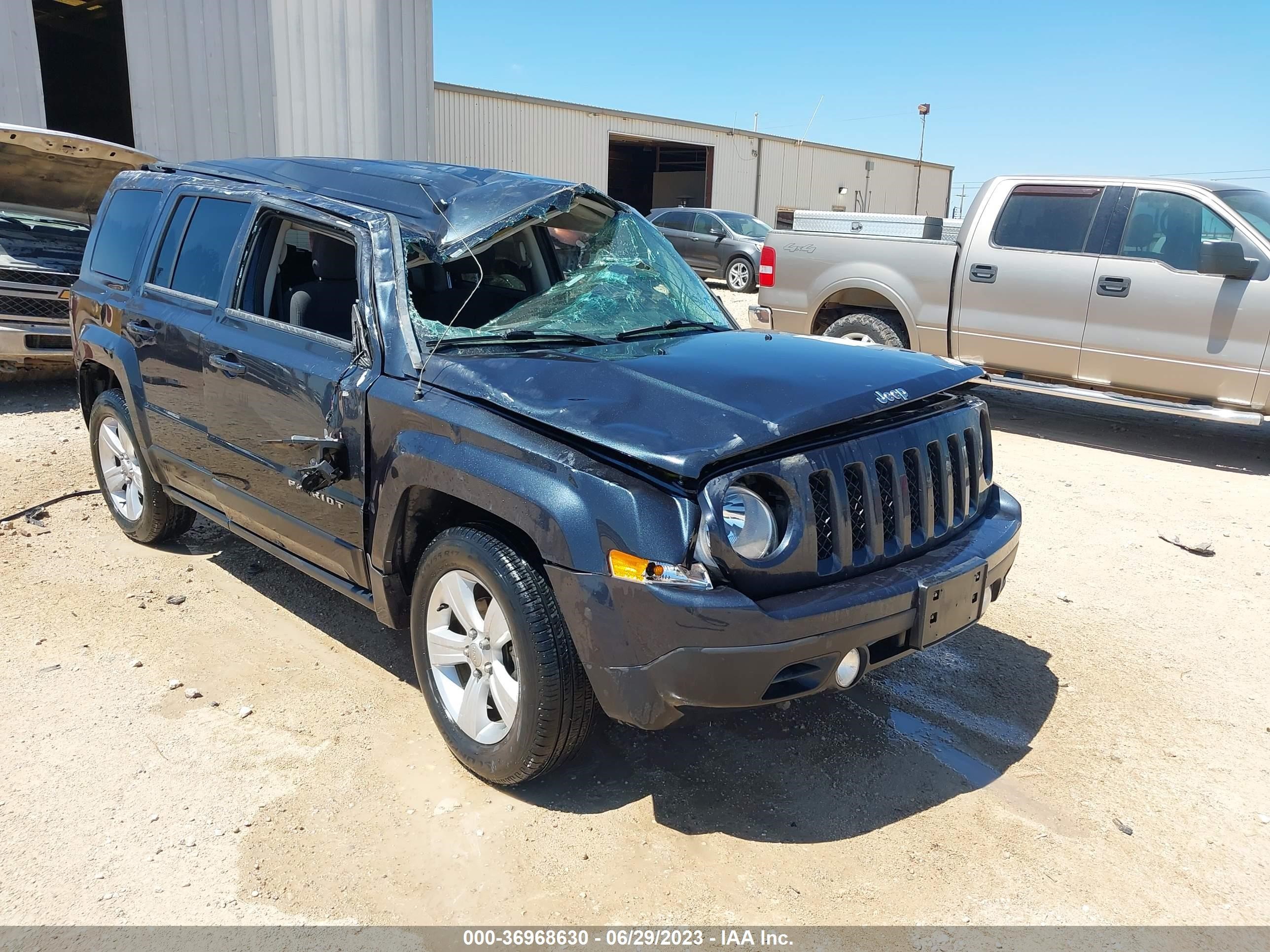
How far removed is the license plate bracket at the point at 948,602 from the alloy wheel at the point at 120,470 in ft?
12.9

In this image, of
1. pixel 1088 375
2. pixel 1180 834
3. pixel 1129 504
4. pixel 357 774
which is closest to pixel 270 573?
pixel 357 774

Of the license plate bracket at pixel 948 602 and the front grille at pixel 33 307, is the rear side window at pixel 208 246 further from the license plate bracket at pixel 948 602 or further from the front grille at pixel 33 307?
the front grille at pixel 33 307

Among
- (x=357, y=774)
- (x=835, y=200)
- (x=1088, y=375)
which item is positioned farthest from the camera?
(x=835, y=200)

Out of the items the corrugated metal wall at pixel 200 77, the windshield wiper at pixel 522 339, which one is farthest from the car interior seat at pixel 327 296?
the corrugated metal wall at pixel 200 77

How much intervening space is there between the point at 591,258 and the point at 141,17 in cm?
1181

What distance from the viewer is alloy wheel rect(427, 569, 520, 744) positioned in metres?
2.85

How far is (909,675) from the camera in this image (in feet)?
12.8

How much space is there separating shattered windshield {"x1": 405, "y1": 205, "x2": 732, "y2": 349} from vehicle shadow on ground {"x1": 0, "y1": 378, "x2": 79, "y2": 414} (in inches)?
215

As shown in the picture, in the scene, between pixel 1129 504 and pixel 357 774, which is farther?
pixel 1129 504

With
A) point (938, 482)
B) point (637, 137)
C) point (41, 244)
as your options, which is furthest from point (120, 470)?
point (637, 137)

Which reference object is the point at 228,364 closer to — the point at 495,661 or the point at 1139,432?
the point at 495,661

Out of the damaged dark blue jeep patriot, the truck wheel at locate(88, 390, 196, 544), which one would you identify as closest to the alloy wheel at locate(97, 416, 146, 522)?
the truck wheel at locate(88, 390, 196, 544)

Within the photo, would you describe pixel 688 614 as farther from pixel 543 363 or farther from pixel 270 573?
pixel 270 573

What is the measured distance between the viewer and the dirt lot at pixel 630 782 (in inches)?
101
